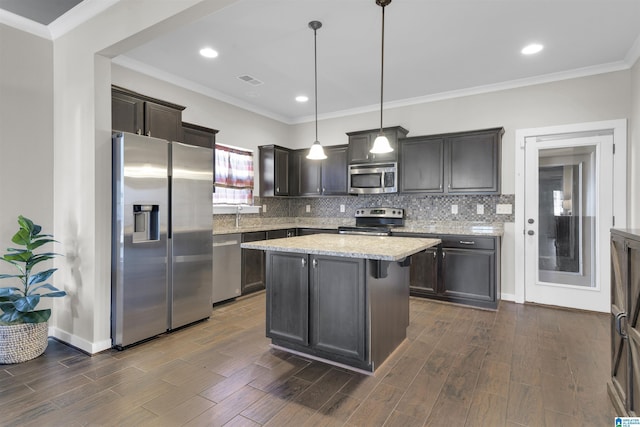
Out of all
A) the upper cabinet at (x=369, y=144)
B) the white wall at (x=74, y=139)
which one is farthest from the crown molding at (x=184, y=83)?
the upper cabinet at (x=369, y=144)

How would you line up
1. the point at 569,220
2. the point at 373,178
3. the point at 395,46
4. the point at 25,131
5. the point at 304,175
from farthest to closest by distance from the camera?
the point at 304,175 < the point at 373,178 < the point at 569,220 < the point at 395,46 < the point at 25,131

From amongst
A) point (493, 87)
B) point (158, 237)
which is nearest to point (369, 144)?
point (493, 87)

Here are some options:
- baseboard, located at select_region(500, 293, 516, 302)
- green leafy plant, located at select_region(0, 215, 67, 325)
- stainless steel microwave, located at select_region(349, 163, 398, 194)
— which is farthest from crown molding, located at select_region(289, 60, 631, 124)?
green leafy plant, located at select_region(0, 215, 67, 325)

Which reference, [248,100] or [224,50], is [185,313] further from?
[248,100]

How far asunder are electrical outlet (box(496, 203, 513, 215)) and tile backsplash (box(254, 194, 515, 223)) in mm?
26

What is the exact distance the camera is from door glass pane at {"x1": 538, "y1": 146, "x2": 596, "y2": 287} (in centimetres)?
387

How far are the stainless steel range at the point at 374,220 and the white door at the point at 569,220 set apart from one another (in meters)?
1.65

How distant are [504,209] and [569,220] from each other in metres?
0.69

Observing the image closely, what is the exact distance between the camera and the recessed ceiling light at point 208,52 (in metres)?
3.35

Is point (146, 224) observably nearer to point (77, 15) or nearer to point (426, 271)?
point (77, 15)

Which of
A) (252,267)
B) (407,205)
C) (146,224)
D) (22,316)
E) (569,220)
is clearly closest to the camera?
(22,316)

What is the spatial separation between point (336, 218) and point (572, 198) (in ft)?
10.6

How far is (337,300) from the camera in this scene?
247 cm

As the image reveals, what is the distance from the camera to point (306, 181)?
5.64 meters
